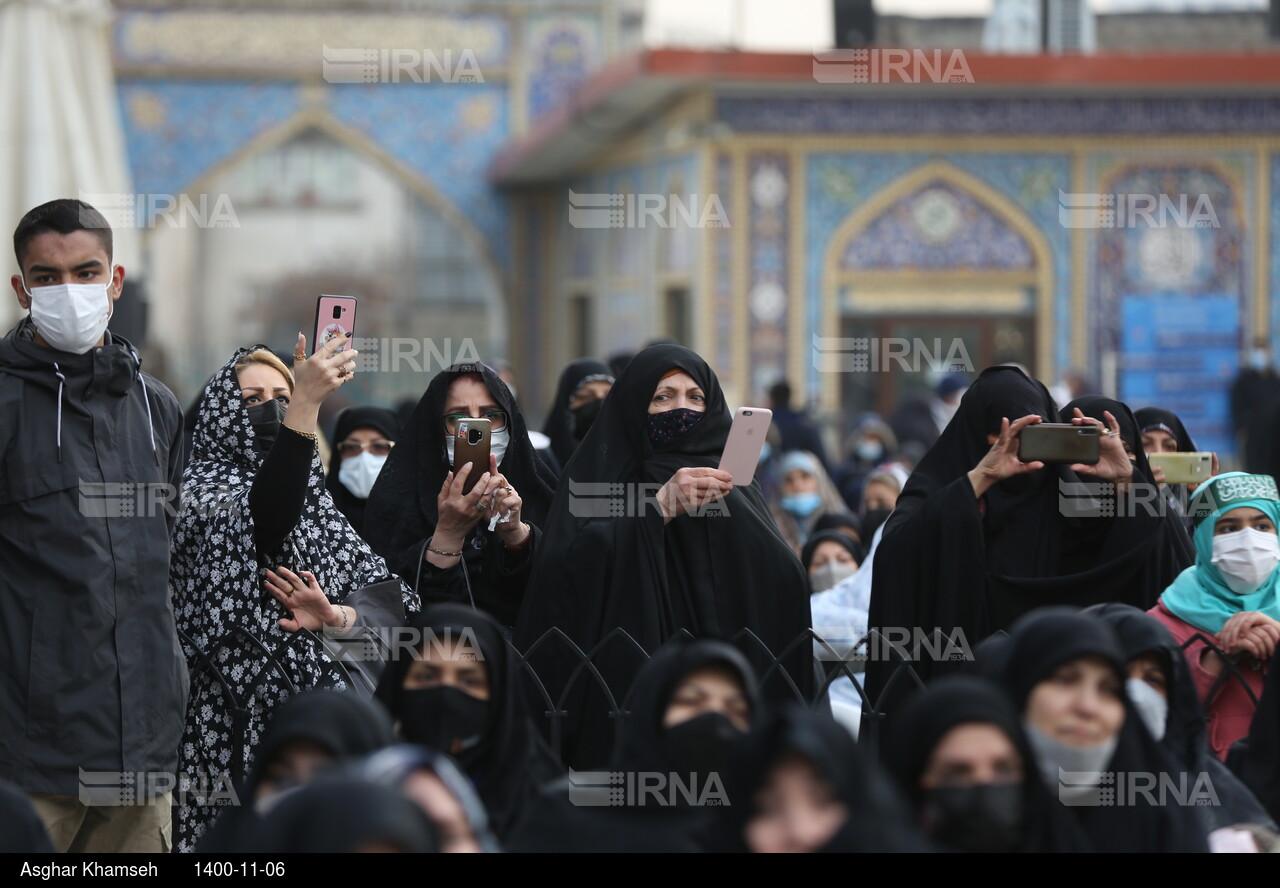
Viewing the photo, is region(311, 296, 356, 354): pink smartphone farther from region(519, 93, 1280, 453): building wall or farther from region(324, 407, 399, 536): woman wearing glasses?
region(519, 93, 1280, 453): building wall

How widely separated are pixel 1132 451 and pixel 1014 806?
192 centimetres

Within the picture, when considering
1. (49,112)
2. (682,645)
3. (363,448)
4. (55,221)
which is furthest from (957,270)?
(682,645)

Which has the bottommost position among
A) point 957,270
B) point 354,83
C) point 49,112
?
point 957,270

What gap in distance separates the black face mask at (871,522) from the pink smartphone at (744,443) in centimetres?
226

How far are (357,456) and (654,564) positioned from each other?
1418mm

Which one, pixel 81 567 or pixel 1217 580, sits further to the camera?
pixel 1217 580

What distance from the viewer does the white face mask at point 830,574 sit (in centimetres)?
550

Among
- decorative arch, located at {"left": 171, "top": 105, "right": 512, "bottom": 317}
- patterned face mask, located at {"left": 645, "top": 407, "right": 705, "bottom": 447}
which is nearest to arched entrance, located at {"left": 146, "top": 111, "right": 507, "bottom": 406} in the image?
decorative arch, located at {"left": 171, "top": 105, "right": 512, "bottom": 317}

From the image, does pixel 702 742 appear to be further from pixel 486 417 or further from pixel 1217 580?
pixel 1217 580

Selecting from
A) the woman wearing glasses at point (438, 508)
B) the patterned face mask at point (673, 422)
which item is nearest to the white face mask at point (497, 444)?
the woman wearing glasses at point (438, 508)

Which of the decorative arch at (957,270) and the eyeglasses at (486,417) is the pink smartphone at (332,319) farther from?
the decorative arch at (957,270)

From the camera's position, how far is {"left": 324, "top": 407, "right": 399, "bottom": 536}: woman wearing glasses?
4.84 m

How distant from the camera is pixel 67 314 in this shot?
3.19 metres

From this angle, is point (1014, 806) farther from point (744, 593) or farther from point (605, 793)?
point (744, 593)
